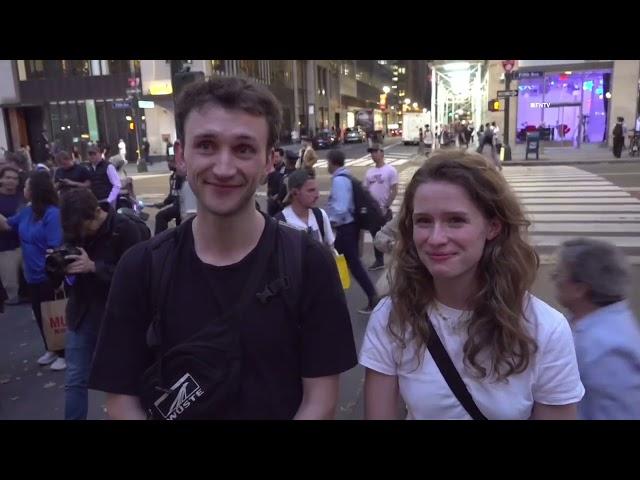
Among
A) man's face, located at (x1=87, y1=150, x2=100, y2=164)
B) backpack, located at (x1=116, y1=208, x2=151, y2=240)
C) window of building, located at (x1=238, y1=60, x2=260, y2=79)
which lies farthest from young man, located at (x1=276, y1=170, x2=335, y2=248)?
window of building, located at (x1=238, y1=60, x2=260, y2=79)

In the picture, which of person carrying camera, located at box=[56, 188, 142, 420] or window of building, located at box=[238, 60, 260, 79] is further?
window of building, located at box=[238, 60, 260, 79]

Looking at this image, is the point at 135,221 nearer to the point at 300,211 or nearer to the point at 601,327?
the point at 300,211

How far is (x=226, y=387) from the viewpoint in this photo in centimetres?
155

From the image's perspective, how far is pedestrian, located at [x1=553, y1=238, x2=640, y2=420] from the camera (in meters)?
2.19

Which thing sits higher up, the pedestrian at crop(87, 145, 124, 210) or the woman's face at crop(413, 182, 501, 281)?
the woman's face at crop(413, 182, 501, 281)

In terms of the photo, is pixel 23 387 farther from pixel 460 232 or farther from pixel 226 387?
pixel 460 232

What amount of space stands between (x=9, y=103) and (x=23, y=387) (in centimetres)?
4133

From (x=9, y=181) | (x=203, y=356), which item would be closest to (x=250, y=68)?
(x=9, y=181)

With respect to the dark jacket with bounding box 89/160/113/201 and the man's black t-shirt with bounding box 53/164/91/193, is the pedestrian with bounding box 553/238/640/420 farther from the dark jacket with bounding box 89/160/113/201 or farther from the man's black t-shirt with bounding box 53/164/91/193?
the man's black t-shirt with bounding box 53/164/91/193

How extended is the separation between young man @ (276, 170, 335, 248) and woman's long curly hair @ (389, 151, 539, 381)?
3417mm

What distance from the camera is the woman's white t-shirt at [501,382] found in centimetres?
162
